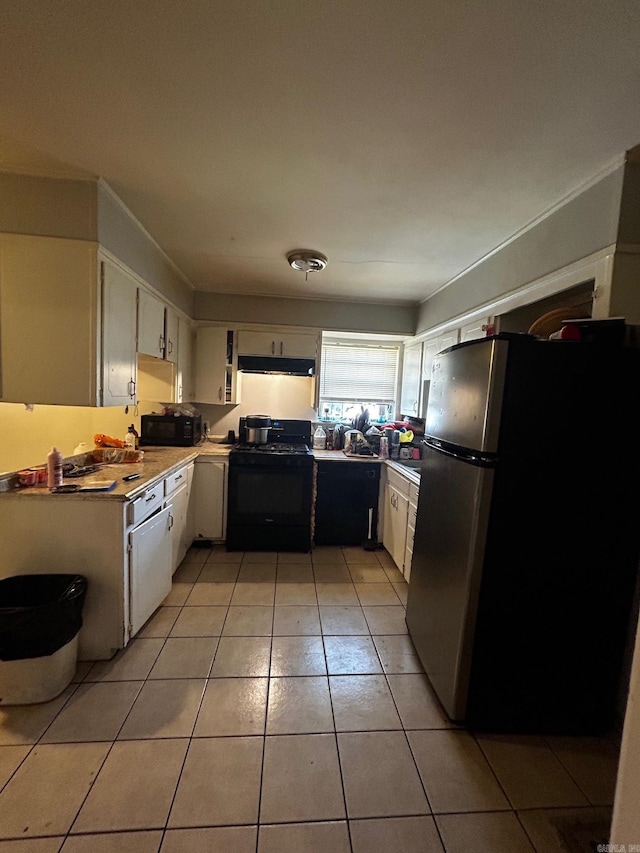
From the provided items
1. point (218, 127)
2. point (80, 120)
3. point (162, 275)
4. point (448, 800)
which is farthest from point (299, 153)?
point (448, 800)

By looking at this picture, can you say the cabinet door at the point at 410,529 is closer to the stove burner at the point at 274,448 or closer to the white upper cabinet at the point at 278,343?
the stove burner at the point at 274,448

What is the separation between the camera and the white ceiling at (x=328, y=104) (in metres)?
1.02

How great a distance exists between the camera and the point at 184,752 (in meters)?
1.40

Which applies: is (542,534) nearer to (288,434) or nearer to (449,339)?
(449,339)

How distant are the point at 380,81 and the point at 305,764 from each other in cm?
248

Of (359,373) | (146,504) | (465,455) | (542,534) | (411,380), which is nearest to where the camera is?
(542,534)

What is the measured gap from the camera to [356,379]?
4152 mm

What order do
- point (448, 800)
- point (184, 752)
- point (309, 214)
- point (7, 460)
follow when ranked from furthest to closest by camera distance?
point (7, 460)
point (309, 214)
point (184, 752)
point (448, 800)

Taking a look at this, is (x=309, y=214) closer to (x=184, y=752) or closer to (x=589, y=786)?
(x=184, y=752)

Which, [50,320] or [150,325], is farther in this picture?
[150,325]

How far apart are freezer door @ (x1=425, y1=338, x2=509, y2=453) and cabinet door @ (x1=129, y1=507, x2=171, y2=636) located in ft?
5.64

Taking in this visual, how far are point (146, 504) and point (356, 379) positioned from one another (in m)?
2.72

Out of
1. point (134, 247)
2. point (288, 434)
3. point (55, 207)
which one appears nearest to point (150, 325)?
point (134, 247)

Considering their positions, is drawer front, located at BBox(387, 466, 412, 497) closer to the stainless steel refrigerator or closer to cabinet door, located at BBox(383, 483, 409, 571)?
cabinet door, located at BBox(383, 483, 409, 571)
